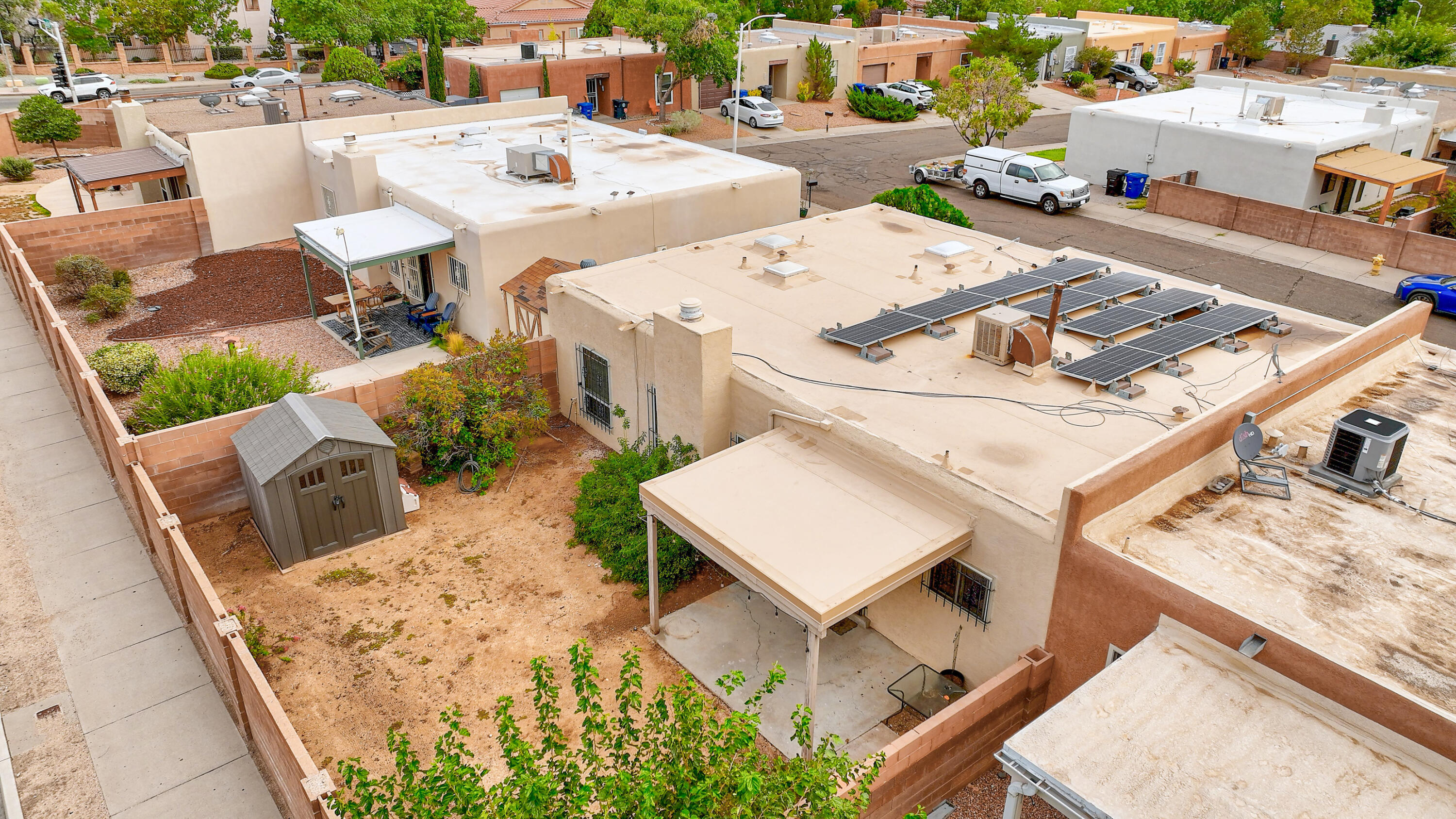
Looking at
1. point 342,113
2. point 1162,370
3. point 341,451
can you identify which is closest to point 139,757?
point 341,451

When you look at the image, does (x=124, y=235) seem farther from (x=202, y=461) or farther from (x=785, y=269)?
(x=785, y=269)

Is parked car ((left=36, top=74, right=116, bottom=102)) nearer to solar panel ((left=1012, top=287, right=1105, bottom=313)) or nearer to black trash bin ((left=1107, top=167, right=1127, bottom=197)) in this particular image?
black trash bin ((left=1107, top=167, right=1127, bottom=197))

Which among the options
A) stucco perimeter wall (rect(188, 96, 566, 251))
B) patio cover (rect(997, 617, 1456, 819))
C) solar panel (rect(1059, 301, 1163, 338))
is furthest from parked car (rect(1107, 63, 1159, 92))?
patio cover (rect(997, 617, 1456, 819))

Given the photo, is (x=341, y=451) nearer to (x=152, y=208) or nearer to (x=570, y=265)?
(x=570, y=265)

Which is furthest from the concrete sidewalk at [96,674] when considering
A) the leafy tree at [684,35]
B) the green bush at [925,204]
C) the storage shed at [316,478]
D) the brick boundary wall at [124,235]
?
the leafy tree at [684,35]

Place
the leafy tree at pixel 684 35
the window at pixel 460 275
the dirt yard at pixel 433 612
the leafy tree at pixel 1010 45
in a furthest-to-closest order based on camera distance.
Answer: the leafy tree at pixel 1010 45
the leafy tree at pixel 684 35
the window at pixel 460 275
the dirt yard at pixel 433 612

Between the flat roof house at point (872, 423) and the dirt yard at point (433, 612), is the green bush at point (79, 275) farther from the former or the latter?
the flat roof house at point (872, 423)
